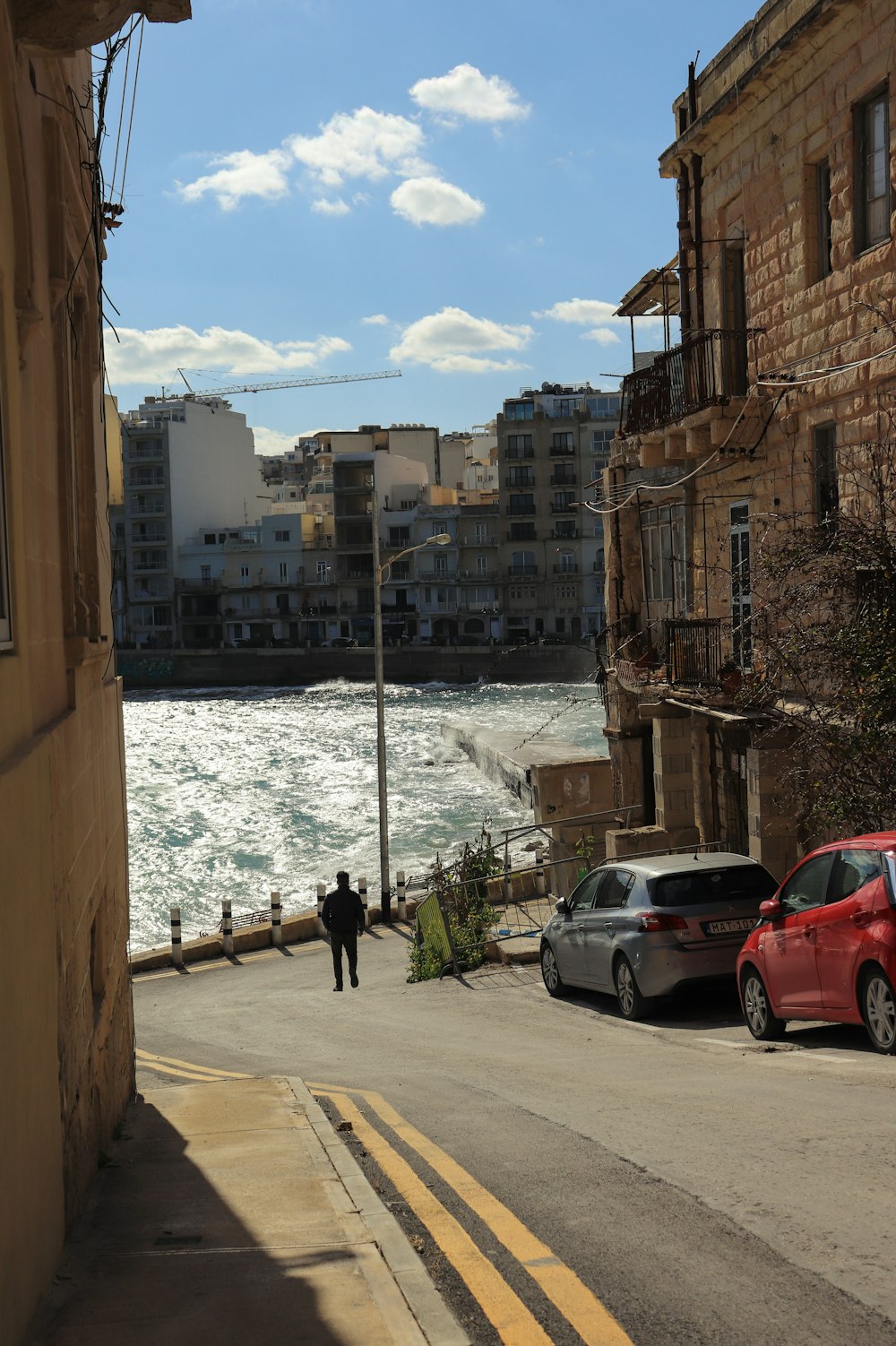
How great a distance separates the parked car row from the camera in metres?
9.41

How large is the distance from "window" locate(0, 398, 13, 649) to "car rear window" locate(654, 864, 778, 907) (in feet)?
27.6

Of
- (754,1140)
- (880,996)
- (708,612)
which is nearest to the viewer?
(754,1140)

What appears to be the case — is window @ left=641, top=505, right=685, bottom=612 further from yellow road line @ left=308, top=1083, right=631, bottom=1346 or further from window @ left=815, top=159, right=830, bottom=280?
yellow road line @ left=308, top=1083, right=631, bottom=1346

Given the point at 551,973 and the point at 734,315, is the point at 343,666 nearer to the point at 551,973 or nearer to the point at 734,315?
the point at 734,315

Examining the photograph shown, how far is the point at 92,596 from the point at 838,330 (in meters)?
9.91

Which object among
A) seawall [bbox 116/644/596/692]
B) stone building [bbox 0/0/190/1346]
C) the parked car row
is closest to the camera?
stone building [bbox 0/0/190/1346]

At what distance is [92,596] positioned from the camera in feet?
32.3

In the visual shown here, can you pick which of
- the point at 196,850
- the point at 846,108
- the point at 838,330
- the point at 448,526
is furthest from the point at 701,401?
the point at 448,526

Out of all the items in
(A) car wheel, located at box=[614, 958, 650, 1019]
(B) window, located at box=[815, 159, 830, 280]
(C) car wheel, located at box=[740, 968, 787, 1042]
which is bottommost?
(A) car wheel, located at box=[614, 958, 650, 1019]

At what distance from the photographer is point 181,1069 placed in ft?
48.5

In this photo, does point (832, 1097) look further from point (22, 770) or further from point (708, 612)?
point (708, 612)

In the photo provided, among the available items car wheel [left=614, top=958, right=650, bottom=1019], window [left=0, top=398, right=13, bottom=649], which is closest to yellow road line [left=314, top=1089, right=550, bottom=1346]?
window [left=0, top=398, right=13, bottom=649]

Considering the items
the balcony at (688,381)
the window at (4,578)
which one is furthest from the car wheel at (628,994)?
the window at (4,578)

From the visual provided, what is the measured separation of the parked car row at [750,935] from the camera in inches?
370
